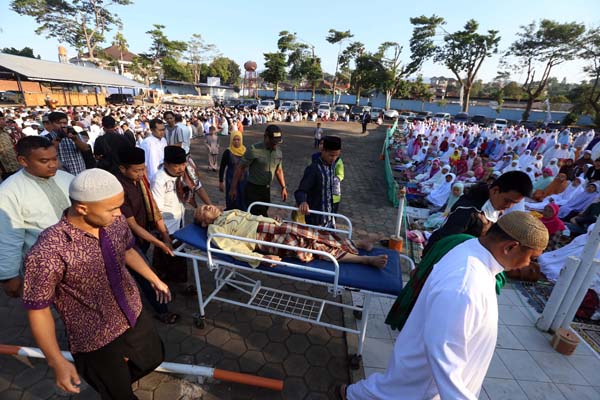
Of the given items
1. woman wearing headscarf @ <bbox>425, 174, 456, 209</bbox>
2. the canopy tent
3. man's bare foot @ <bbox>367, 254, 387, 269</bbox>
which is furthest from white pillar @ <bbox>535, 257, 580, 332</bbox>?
the canopy tent

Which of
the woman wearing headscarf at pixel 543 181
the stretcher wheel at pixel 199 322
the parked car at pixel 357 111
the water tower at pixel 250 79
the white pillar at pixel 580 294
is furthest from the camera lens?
the water tower at pixel 250 79

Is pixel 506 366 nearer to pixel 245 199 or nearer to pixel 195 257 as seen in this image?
pixel 195 257

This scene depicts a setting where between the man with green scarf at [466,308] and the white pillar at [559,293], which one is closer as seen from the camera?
the man with green scarf at [466,308]

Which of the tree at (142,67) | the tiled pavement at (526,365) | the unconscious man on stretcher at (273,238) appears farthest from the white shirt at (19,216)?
the tree at (142,67)

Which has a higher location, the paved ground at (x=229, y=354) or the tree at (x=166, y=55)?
the tree at (x=166, y=55)

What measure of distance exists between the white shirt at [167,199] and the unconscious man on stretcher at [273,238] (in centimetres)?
43

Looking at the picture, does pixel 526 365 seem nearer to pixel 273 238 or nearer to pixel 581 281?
pixel 581 281

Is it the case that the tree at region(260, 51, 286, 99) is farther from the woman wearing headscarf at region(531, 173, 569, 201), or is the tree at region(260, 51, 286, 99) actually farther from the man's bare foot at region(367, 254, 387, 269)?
the man's bare foot at region(367, 254, 387, 269)

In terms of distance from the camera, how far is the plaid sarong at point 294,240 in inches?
121

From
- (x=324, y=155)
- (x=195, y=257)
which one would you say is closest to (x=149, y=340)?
(x=195, y=257)

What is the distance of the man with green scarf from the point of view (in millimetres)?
1382

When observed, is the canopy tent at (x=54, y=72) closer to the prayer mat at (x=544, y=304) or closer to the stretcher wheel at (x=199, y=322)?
the stretcher wheel at (x=199, y=322)

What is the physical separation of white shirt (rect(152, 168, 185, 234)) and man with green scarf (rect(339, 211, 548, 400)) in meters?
2.96

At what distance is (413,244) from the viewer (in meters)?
5.80
